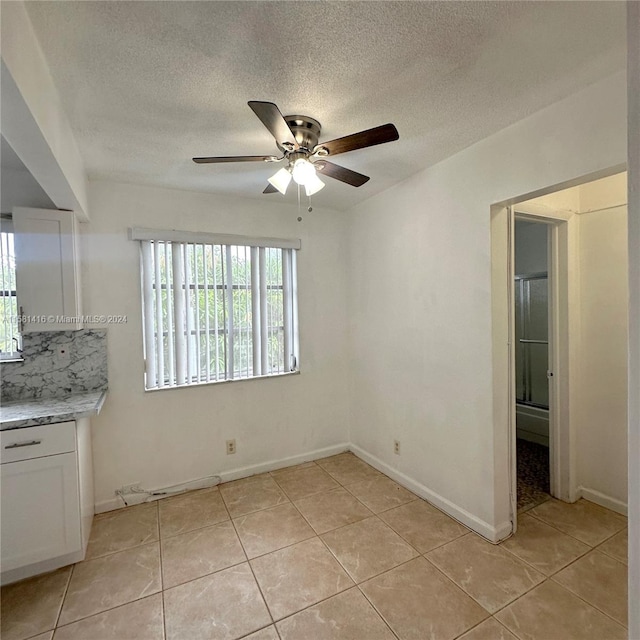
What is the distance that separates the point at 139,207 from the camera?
276cm

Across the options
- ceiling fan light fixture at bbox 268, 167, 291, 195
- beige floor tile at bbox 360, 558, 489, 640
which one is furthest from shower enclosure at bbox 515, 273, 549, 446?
ceiling fan light fixture at bbox 268, 167, 291, 195

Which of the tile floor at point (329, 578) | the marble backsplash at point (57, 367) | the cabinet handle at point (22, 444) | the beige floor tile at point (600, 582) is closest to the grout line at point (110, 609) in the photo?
the tile floor at point (329, 578)

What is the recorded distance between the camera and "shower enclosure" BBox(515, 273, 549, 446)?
12.9 ft

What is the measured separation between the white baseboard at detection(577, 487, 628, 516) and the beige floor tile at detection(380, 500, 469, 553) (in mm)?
1090

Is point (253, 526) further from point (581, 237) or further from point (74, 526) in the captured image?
point (581, 237)

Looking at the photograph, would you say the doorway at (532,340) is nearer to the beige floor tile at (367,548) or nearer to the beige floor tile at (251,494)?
the beige floor tile at (367,548)

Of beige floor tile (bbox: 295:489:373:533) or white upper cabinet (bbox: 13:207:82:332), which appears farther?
beige floor tile (bbox: 295:489:373:533)

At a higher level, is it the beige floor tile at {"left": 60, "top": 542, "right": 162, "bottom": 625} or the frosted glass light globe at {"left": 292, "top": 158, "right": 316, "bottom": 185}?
the frosted glass light globe at {"left": 292, "top": 158, "right": 316, "bottom": 185}

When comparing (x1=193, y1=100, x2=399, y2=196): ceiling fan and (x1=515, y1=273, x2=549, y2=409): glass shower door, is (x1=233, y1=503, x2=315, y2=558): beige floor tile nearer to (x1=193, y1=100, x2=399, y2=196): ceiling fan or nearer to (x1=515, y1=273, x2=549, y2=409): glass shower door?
(x1=193, y1=100, x2=399, y2=196): ceiling fan

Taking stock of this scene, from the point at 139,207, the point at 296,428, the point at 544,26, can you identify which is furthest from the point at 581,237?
the point at 139,207

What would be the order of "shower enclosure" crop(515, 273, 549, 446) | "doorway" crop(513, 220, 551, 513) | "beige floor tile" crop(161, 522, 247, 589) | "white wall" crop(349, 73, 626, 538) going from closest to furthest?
"white wall" crop(349, 73, 626, 538) → "beige floor tile" crop(161, 522, 247, 589) → "doorway" crop(513, 220, 551, 513) → "shower enclosure" crop(515, 273, 549, 446)

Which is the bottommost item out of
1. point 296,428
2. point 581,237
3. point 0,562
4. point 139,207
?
point 0,562

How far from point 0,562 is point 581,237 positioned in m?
4.23

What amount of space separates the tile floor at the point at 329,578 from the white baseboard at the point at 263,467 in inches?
3.5
